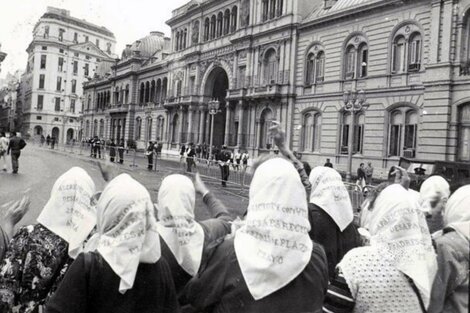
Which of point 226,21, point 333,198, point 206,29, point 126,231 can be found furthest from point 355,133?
point 126,231

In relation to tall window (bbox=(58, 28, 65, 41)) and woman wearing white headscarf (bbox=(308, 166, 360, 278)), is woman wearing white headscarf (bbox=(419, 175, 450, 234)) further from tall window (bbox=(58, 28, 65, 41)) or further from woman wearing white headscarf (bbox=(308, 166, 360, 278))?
tall window (bbox=(58, 28, 65, 41))

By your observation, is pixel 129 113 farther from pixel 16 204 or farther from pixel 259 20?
pixel 16 204

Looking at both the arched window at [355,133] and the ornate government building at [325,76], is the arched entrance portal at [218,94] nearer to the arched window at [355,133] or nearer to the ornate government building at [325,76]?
the ornate government building at [325,76]

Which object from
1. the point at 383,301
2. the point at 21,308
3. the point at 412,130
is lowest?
the point at 21,308

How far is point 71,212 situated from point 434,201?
3.25 metres

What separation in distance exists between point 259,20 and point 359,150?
47.3 ft

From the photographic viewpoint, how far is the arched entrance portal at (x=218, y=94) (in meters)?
42.9

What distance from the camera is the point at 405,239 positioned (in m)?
2.56

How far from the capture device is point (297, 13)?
3303 centimetres

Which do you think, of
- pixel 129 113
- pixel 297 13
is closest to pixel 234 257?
pixel 297 13

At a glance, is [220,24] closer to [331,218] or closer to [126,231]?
[331,218]

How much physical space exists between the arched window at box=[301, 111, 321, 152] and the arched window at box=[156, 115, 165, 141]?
2245cm

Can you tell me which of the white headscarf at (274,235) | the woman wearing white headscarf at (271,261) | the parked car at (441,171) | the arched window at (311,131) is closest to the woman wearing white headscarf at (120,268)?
the woman wearing white headscarf at (271,261)

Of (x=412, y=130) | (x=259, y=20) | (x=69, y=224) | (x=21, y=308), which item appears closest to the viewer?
(x=21, y=308)
